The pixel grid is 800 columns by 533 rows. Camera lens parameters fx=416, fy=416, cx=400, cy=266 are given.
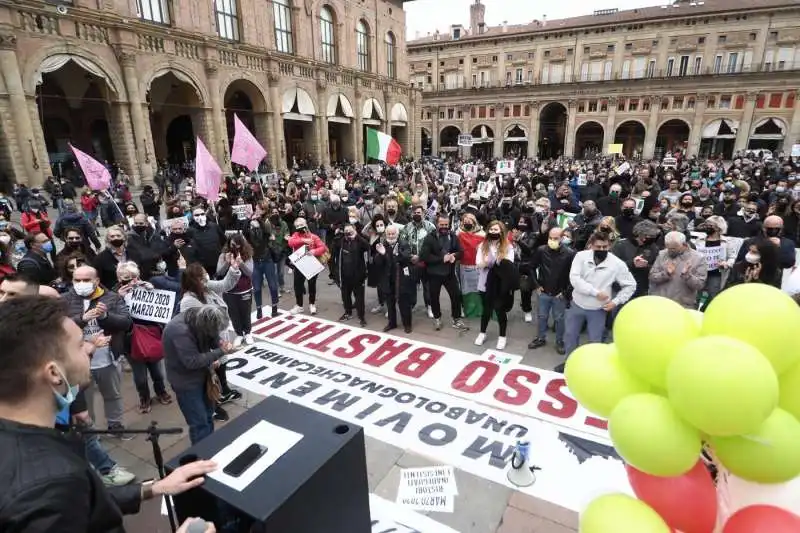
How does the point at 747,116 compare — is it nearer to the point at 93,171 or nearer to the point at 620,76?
the point at 620,76

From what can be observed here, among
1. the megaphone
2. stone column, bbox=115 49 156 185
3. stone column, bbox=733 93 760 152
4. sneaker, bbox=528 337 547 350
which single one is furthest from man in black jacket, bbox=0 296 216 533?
stone column, bbox=733 93 760 152

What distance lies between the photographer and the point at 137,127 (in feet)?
60.1

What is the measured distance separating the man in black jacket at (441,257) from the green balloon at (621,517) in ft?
15.9

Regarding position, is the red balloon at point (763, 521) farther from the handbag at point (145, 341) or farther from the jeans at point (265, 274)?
the jeans at point (265, 274)

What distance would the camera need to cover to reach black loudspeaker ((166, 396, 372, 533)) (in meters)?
1.61

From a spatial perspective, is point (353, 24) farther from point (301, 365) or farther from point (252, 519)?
point (252, 519)

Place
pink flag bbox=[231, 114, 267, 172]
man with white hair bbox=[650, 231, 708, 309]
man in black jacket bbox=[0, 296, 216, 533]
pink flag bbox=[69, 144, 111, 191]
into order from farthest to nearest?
pink flag bbox=[231, 114, 267, 172]
pink flag bbox=[69, 144, 111, 191]
man with white hair bbox=[650, 231, 708, 309]
man in black jacket bbox=[0, 296, 216, 533]

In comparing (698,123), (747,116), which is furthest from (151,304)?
(747,116)

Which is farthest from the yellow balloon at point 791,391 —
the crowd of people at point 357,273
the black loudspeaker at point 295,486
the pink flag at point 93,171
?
the pink flag at point 93,171

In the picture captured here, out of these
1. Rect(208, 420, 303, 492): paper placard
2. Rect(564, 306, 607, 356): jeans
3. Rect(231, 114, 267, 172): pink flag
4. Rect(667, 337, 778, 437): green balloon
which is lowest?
Rect(564, 306, 607, 356): jeans

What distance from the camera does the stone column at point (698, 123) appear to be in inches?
1577

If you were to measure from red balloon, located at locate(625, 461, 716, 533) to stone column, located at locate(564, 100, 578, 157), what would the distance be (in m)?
49.8

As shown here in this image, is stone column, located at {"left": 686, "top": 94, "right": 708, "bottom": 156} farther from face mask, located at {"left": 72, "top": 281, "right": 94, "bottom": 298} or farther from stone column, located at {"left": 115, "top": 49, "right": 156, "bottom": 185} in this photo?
face mask, located at {"left": 72, "top": 281, "right": 94, "bottom": 298}

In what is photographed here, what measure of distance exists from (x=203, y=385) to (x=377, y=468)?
5.89 feet
